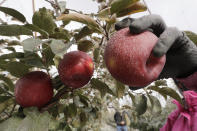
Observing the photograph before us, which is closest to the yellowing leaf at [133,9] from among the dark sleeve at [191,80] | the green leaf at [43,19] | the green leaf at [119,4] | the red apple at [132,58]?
the green leaf at [119,4]

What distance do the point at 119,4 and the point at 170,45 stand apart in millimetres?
205

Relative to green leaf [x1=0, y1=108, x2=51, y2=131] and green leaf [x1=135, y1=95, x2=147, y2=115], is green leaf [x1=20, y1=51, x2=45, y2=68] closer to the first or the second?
green leaf [x1=0, y1=108, x2=51, y2=131]

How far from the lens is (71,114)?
3.14 feet

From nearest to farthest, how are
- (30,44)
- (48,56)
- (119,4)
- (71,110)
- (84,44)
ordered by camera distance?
(30,44)
(119,4)
(48,56)
(84,44)
(71,110)

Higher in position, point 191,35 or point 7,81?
point 191,35

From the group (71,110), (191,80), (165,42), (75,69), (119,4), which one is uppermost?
(119,4)

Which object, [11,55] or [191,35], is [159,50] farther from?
[11,55]

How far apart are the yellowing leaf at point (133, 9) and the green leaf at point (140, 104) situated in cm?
45

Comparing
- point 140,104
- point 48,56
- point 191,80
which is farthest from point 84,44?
point 191,80

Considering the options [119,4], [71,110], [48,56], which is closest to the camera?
[119,4]

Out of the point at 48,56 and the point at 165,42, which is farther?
the point at 48,56

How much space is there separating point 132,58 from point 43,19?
0.34 metres

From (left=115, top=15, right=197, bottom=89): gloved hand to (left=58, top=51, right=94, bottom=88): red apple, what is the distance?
0.18m

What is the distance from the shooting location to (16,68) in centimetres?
70
